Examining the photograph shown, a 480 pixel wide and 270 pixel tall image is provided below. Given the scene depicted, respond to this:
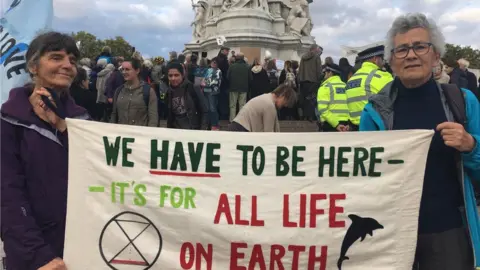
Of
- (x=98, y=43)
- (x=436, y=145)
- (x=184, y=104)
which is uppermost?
(x=98, y=43)

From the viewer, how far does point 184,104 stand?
734 cm

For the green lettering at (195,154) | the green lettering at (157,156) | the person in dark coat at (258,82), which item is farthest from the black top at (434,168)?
the person in dark coat at (258,82)

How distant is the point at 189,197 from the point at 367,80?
13.6 feet

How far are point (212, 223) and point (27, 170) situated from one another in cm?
116

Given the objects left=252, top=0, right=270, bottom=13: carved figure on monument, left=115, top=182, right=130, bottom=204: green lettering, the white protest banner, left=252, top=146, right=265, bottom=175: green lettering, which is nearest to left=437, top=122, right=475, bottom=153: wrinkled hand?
the white protest banner

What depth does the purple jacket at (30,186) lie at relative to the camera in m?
2.49

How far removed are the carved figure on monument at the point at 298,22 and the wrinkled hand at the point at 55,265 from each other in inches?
968

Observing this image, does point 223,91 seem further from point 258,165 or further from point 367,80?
point 258,165

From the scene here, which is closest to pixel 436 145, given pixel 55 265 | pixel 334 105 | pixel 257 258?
pixel 257 258

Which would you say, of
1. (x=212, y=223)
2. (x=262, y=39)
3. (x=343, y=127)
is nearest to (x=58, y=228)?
(x=212, y=223)

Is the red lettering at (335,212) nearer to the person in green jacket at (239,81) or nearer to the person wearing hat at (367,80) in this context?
the person wearing hat at (367,80)

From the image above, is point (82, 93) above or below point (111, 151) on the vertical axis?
above

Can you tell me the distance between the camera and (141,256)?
9.72 feet

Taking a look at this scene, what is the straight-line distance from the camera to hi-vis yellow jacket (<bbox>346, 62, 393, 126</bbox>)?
6.30 m
